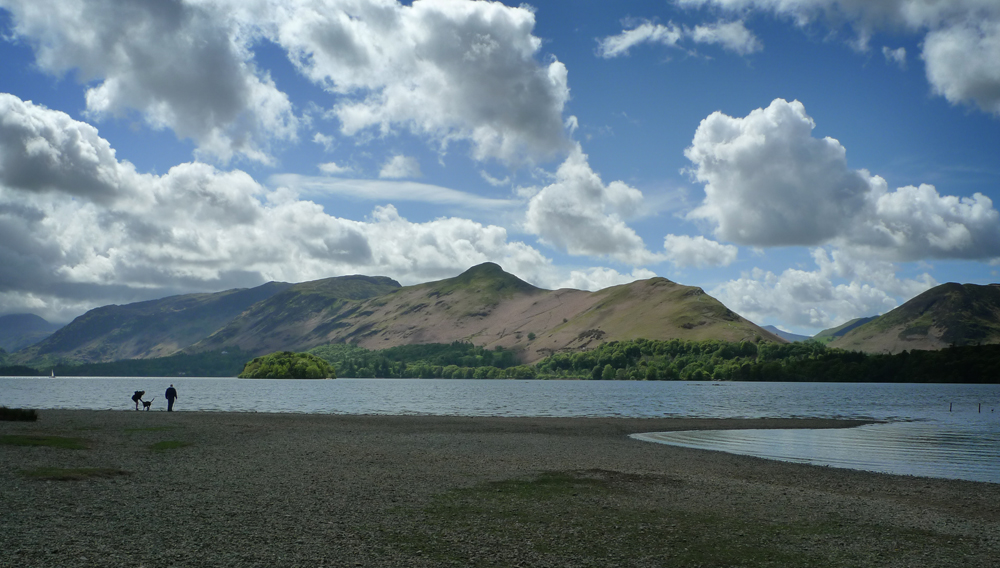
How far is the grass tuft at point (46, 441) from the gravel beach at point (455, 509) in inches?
4.1

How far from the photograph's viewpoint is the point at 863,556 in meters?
15.2

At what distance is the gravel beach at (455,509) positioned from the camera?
1417cm

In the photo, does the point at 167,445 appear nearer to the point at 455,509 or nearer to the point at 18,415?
the point at 455,509

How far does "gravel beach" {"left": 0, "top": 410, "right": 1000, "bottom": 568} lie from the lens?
1417 centimetres

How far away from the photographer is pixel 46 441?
3256 cm

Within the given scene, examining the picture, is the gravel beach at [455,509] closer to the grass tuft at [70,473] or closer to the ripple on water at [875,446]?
the grass tuft at [70,473]

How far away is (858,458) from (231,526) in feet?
115

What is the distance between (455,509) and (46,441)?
25.2 meters

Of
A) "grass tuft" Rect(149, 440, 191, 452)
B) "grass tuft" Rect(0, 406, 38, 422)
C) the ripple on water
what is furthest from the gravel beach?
"grass tuft" Rect(0, 406, 38, 422)

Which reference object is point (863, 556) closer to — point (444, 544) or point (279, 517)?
point (444, 544)

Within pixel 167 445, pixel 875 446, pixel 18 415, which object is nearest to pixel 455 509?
pixel 167 445

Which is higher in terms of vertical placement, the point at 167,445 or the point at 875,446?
the point at 167,445

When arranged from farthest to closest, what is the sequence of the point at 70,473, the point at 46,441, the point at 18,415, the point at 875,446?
the point at 18,415 → the point at 875,446 → the point at 46,441 → the point at 70,473

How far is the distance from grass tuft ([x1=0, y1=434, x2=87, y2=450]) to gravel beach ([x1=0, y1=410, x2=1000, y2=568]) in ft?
0.34
